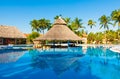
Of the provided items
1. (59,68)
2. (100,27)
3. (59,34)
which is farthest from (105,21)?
(59,68)

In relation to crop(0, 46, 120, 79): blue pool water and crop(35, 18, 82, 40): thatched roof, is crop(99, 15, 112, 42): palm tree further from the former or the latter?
crop(0, 46, 120, 79): blue pool water

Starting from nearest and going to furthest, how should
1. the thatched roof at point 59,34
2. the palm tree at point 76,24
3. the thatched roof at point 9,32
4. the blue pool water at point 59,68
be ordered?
the blue pool water at point 59,68 < the thatched roof at point 59,34 < the thatched roof at point 9,32 < the palm tree at point 76,24

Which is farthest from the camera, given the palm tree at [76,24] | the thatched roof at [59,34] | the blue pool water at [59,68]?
the palm tree at [76,24]

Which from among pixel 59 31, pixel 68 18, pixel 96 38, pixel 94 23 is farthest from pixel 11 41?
pixel 94 23

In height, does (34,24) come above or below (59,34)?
above

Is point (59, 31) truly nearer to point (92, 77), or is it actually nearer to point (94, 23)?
point (92, 77)

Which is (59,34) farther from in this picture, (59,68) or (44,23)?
(44,23)

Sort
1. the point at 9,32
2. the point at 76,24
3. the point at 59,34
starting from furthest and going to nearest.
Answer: the point at 76,24, the point at 9,32, the point at 59,34

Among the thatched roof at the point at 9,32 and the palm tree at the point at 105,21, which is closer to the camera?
the thatched roof at the point at 9,32

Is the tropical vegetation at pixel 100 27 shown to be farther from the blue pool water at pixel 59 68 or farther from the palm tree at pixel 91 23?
the blue pool water at pixel 59 68

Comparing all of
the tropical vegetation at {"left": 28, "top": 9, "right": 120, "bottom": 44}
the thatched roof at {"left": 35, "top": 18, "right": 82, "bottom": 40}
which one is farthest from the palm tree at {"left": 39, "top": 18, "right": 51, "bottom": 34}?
the thatched roof at {"left": 35, "top": 18, "right": 82, "bottom": 40}

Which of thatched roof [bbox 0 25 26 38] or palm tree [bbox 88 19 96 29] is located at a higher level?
palm tree [bbox 88 19 96 29]

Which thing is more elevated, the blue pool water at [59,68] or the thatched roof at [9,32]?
the thatched roof at [9,32]

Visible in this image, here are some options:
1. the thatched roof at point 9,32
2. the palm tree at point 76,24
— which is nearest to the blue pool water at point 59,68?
the thatched roof at point 9,32
